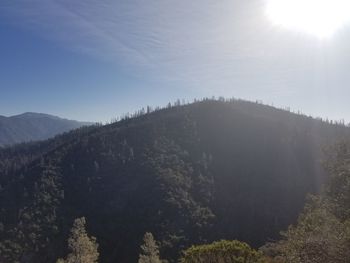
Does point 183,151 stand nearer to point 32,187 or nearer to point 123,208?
point 123,208

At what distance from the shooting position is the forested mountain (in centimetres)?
13775

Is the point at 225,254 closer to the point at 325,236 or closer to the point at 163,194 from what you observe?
the point at 325,236

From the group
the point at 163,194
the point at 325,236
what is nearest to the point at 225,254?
the point at 325,236

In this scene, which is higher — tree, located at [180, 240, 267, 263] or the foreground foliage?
the foreground foliage

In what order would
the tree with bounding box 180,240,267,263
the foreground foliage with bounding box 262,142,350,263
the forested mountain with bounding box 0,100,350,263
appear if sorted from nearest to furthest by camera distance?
the foreground foliage with bounding box 262,142,350,263, the tree with bounding box 180,240,267,263, the forested mountain with bounding box 0,100,350,263

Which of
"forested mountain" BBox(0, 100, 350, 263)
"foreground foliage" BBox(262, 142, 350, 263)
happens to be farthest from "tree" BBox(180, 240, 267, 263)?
"forested mountain" BBox(0, 100, 350, 263)

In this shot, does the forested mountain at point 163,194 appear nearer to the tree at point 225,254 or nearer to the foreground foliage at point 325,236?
the tree at point 225,254

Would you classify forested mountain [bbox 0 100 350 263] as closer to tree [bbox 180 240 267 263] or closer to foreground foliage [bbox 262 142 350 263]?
tree [bbox 180 240 267 263]

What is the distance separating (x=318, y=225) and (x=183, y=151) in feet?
560

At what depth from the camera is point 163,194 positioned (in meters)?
153

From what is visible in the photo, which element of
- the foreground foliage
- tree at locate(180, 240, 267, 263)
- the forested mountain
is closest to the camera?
the foreground foliage

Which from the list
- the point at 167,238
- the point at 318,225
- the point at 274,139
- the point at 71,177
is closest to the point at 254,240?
the point at 167,238

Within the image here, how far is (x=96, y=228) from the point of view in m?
148

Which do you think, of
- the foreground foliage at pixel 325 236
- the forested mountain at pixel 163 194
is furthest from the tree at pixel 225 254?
the forested mountain at pixel 163 194
